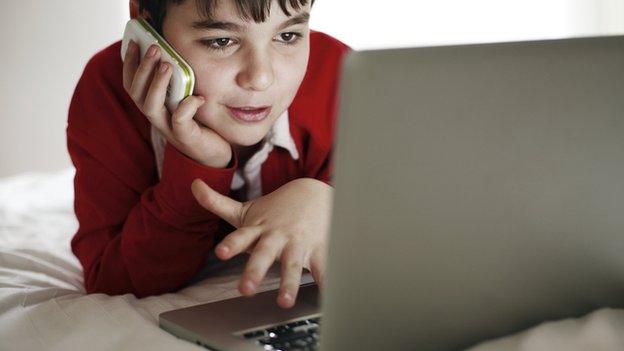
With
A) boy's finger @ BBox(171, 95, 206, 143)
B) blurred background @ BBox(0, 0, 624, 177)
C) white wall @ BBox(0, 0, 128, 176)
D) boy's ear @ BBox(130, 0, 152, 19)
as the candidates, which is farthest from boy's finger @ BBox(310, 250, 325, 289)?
white wall @ BBox(0, 0, 128, 176)

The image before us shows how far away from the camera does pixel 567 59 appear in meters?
0.64

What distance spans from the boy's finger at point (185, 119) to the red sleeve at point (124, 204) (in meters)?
0.04

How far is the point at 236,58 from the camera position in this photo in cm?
105

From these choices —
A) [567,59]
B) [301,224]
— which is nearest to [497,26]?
[301,224]

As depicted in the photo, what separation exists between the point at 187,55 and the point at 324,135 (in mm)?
319

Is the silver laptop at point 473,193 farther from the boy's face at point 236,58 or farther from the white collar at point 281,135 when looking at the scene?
the white collar at point 281,135

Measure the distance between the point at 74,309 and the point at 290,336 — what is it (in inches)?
12.3

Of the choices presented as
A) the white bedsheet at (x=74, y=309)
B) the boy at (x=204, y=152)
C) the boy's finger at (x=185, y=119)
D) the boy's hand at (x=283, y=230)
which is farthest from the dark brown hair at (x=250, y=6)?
the white bedsheet at (x=74, y=309)

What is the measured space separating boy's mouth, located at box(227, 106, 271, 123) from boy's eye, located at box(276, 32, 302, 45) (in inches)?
3.5

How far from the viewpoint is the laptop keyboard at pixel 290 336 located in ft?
2.57

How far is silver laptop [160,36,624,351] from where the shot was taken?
582 millimetres

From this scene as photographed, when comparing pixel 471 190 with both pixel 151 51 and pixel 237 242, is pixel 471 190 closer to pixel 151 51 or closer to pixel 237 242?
pixel 237 242

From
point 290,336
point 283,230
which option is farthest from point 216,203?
point 290,336

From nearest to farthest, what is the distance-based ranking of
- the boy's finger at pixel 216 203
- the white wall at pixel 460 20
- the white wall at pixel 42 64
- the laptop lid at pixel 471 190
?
the laptop lid at pixel 471 190
the boy's finger at pixel 216 203
the white wall at pixel 42 64
the white wall at pixel 460 20
